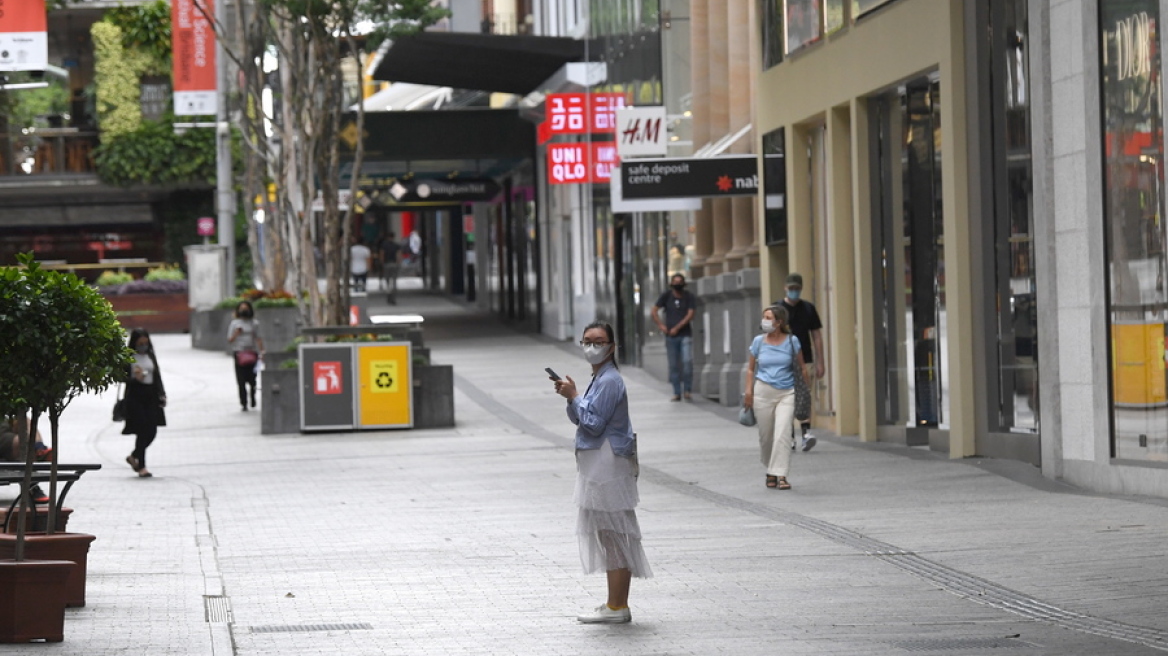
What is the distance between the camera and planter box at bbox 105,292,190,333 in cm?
4544

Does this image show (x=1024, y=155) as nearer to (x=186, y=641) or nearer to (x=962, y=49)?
(x=962, y=49)

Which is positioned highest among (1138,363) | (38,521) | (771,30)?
(771,30)

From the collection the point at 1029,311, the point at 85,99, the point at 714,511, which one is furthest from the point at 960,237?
the point at 85,99

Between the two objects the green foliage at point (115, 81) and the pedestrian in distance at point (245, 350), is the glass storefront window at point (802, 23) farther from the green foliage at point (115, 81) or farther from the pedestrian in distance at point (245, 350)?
the green foliage at point (115, 81)

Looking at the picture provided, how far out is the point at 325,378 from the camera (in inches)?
929

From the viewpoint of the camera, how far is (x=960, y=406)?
16.9 m

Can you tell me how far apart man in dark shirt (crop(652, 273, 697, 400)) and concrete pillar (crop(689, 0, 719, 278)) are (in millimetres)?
2356

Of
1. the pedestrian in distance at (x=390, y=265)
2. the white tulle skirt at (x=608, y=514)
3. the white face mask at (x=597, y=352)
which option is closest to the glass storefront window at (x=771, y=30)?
the white face mask at (x=597, y=352)

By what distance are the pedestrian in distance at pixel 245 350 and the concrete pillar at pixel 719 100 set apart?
22.5 feet

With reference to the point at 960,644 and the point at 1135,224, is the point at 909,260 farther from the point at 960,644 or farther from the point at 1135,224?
the point at 960,644

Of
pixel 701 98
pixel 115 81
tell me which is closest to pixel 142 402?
pixel 701 98

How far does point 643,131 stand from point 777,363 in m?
12.5

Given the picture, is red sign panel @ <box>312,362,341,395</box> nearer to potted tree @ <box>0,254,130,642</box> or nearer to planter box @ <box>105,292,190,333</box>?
potted tree @ <box>0,254,130,642</box>

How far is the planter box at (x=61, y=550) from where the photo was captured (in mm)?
9469
